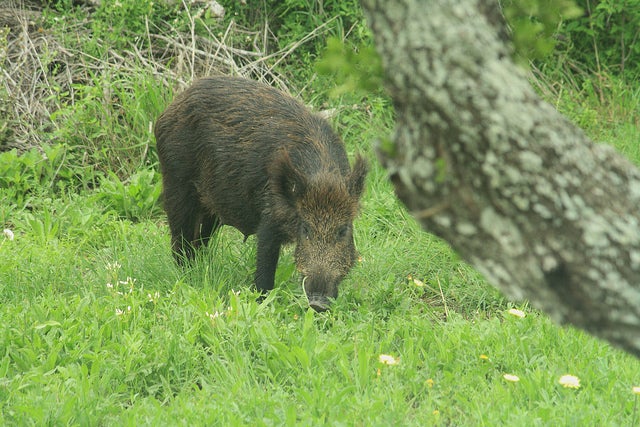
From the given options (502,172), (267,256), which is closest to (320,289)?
(267,256)

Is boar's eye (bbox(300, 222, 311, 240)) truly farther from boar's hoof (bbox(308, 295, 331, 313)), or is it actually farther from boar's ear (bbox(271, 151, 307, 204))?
boar's hoof (bbox(308, 295, 331, 313))

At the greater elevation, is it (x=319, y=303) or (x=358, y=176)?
(x=358, y=176)

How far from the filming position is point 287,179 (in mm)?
4965

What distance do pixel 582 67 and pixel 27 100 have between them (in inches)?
198

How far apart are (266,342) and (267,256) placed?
1.07 metres

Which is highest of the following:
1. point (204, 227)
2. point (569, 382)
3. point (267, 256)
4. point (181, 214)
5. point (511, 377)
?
point (569, 382)

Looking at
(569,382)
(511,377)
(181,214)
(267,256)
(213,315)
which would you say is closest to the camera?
(569,382)

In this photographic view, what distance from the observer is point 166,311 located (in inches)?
176

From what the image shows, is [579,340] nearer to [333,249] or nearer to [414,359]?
[414,359]

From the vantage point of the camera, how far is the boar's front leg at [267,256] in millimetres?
5047

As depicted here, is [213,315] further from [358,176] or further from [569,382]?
[569,382]

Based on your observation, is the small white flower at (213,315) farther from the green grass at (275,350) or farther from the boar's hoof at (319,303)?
the boar's hoof at (319,303)

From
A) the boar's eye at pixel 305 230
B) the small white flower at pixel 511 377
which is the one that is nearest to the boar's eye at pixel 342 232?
the boar's eye at pixel 305 230

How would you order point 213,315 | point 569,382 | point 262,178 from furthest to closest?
1. point 262,178
2. point 213,315
3. point 569,382
